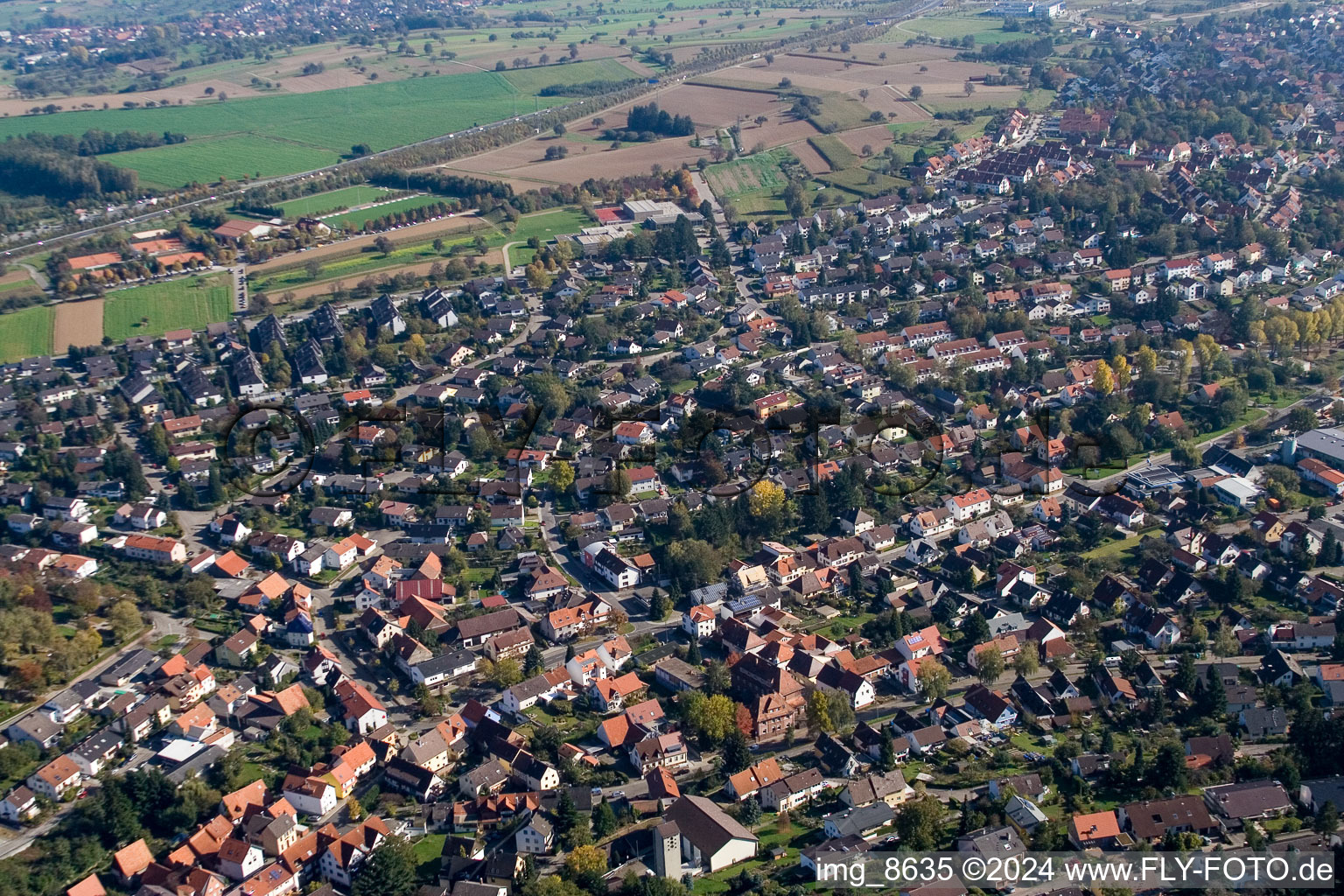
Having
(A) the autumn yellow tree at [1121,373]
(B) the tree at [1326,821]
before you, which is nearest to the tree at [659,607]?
(B) the tree at [1326,821]

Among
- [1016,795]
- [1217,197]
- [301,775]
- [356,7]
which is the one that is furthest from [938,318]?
[356,7]

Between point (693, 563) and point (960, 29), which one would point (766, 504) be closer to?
point (693, 563)

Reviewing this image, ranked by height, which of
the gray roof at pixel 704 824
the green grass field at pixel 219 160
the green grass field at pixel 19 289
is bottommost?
the gray roof at pixel 704 824

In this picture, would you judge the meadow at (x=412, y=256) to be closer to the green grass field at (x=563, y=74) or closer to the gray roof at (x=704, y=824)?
the green grass field at (x=563, y=74)

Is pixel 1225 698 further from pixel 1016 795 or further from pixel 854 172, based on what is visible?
pixel 854 172

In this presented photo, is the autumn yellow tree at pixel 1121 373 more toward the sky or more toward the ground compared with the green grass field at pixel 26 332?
more toward the ground

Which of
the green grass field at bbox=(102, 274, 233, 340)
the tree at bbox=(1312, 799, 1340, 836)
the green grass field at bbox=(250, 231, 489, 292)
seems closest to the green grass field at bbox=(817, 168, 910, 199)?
the green grass field at bbox=(250, 231, 489, 292)

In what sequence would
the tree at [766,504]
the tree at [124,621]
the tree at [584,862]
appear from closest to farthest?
the tree at [584,862]
the tree at [124,621]
the tree at [766,504]
